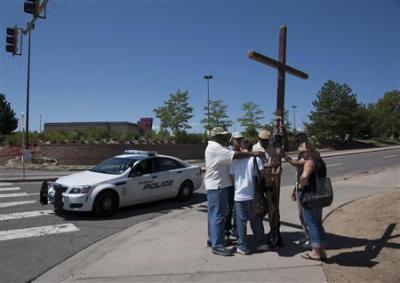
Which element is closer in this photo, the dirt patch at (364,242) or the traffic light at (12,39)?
the dirt patch at (364,242)

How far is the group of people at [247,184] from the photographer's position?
5930 millimetres

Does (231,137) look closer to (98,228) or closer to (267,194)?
(267,194)

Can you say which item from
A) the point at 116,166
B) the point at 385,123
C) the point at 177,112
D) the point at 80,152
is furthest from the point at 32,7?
the point at 385,123

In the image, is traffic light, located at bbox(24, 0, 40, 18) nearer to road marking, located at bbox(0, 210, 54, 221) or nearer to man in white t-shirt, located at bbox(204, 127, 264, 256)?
road marking, located at bbox(0, 210, 54, 221)

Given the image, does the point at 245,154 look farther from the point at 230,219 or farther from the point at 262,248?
the point at 230,219

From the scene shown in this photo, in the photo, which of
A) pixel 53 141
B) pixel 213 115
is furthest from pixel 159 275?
pixel 213 115

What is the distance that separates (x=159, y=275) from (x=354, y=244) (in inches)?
120

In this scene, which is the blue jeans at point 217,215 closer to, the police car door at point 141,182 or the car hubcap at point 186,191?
the police car door at point 141,182

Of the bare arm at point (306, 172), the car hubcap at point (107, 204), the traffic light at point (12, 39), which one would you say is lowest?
the car hubcap at point (107, 204)

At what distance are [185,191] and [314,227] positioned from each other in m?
6.83

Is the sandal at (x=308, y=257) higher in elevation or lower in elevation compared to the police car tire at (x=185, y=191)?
lower

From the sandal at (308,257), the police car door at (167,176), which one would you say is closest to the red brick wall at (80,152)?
the police car door at (167,176)

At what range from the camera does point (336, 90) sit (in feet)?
202

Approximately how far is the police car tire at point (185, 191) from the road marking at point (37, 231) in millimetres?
3814
